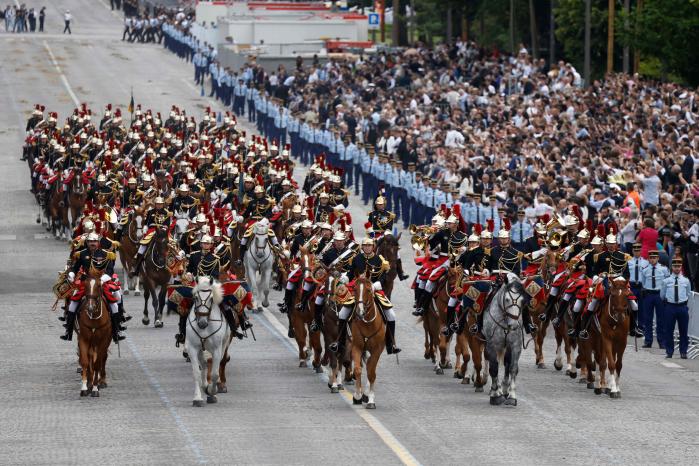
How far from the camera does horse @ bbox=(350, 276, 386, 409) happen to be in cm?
2703

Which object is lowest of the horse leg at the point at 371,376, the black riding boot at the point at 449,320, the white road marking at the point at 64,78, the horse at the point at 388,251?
the horse leg at the point at 371,376

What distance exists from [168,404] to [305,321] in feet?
12.6

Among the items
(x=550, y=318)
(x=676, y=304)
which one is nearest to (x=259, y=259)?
(x=550, y=318)

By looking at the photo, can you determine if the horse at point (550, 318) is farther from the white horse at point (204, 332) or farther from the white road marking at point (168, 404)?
the white road marking at point (168, 404)

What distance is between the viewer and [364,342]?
27.2m

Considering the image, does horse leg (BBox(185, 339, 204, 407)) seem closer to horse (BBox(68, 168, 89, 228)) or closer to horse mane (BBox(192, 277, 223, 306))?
horse mane (BBox(192, 277, 223, 306))

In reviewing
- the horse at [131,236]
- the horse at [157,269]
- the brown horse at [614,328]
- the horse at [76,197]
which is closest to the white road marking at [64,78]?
the horse at [76,197]

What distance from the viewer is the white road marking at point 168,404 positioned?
23812mm

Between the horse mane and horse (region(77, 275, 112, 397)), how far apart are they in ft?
5.65

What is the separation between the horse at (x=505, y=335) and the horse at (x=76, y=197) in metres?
21.9

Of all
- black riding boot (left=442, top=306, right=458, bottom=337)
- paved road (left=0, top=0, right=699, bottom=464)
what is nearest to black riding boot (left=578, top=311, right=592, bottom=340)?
paved road (left=0, top=0, right=699, bottom=464)

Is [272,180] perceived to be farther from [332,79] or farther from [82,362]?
[332,79]

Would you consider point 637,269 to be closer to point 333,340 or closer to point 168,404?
point 333,340

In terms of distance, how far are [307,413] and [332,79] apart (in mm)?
46476
